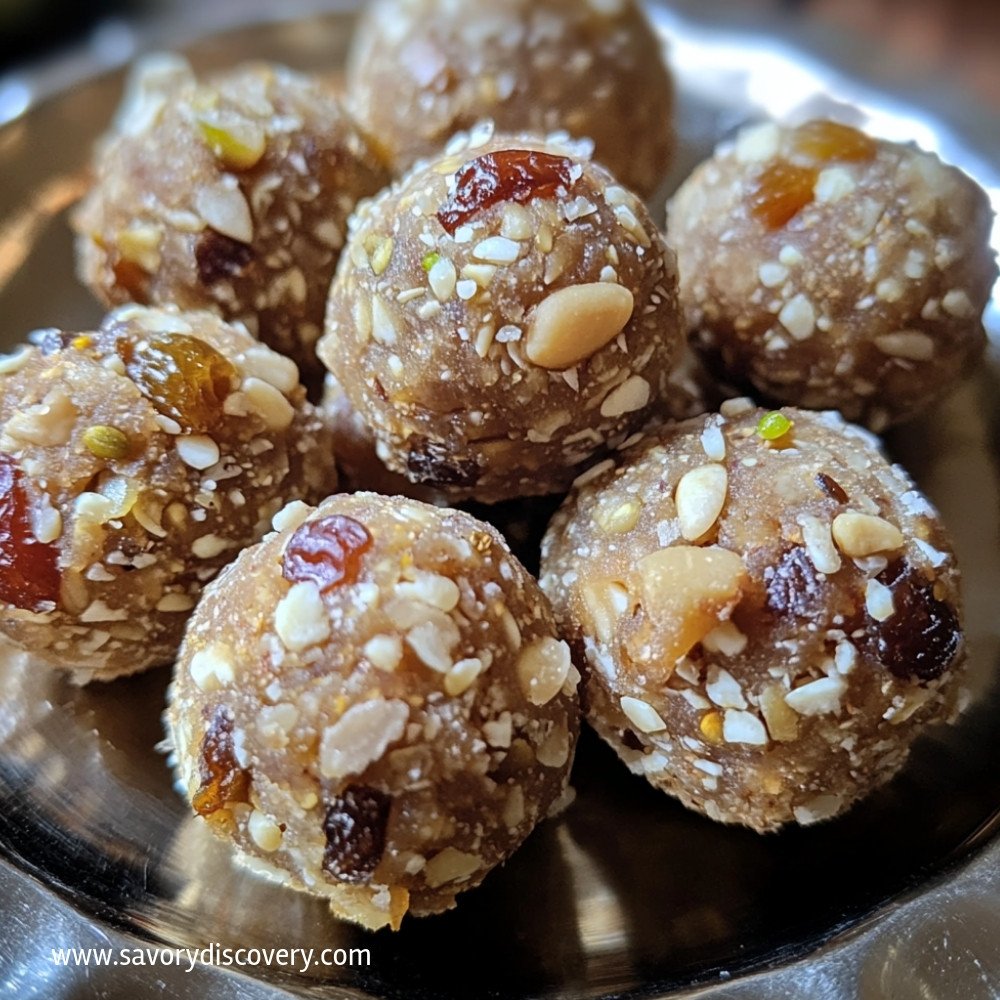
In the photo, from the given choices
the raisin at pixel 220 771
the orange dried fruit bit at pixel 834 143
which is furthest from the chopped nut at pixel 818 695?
the orange dried fruit bit at pixel 834 143

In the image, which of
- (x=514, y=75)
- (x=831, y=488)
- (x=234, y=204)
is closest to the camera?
(x=831, y=488)

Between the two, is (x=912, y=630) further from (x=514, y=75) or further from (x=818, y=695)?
(x=514, y=75)

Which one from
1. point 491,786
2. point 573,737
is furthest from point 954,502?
point 491,786

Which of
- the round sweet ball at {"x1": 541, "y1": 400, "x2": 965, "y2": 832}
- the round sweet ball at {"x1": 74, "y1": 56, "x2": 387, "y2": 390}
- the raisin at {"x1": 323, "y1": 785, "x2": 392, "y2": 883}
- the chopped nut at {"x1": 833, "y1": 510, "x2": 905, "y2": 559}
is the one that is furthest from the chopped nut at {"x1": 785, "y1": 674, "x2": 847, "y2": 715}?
the round sweet ball at {"x1": 74, "y1": 56, "x2": 387, "y2": 390}

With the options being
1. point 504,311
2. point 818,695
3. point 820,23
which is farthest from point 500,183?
point 820,23

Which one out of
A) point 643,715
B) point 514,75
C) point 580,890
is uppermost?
point 514,75

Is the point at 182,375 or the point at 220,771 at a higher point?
the point at 182,375

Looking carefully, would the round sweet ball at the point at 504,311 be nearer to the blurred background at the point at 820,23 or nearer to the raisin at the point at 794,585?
the raisin at the point at 794,585

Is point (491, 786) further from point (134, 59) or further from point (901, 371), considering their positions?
point (134, 59)
